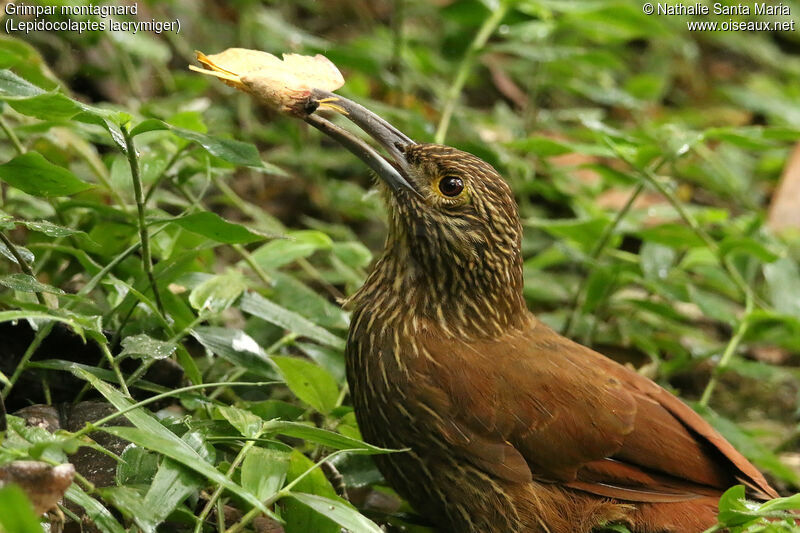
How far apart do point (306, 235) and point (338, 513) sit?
57.8 inches

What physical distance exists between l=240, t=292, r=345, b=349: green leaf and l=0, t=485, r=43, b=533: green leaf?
5.03 ft

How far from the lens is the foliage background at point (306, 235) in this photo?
8.30 feet

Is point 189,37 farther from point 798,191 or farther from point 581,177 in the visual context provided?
point 798,191

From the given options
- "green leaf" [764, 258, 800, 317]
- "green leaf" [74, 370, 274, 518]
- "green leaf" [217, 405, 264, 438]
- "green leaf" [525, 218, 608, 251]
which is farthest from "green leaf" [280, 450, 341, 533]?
"green leaf" [764, 258, 800, 317]

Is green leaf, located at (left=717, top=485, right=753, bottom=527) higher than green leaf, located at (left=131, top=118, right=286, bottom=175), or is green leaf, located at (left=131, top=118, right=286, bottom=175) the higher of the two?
green leaf, located at (left=131, top=118, right=286, bottom=175)

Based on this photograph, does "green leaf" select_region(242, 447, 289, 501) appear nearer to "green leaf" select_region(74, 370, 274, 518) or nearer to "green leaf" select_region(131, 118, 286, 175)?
"green leaf" select_region(74, 370, 274, 518)

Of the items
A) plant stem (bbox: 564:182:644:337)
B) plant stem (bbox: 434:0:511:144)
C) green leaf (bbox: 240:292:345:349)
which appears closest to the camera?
green leaf (bbox: 240:292:345:349)

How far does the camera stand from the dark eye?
323 centimetres

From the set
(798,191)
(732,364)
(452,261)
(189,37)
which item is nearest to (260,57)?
(452,261)

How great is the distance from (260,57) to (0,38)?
3.63 ft

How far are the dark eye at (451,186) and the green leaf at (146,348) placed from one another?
101 cm

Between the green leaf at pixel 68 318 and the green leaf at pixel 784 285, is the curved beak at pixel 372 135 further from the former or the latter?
the green leaf at pixel 784 285

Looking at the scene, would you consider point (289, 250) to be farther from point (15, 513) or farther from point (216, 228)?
point (15, 513)

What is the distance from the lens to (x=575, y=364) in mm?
3197
